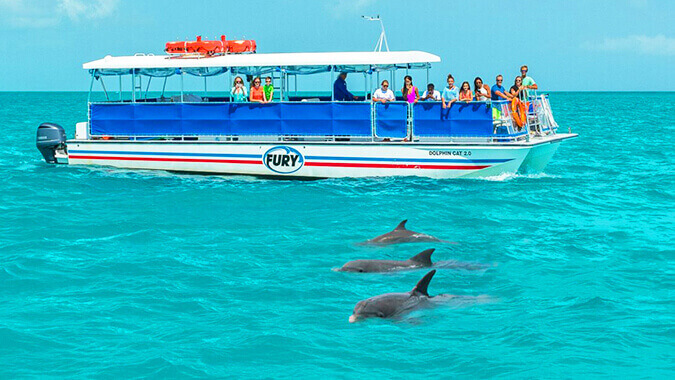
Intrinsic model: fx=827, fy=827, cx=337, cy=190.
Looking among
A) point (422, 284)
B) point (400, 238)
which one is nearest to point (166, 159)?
point (400, 238)

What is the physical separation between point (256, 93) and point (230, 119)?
3.74ft

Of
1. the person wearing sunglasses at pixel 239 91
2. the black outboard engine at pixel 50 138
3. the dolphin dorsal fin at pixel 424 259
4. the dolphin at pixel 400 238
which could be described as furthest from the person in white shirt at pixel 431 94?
the black outboard engine at pixel 50 138

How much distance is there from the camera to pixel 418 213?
20344 millimetres

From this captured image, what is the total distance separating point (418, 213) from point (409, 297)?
842cm

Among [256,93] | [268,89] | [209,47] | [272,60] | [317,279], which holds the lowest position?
[317,279]

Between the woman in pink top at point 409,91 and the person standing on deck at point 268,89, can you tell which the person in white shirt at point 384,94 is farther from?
the person standing on deck at point 268,89

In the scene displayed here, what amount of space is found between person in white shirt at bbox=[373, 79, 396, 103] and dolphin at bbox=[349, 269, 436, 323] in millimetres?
12902

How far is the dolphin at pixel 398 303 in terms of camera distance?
11.7 meters

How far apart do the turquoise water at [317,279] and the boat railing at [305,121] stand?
4.78ft

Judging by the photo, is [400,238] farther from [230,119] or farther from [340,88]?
[230,119]

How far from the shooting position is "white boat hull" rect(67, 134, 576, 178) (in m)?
23.9

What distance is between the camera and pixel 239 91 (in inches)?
1014

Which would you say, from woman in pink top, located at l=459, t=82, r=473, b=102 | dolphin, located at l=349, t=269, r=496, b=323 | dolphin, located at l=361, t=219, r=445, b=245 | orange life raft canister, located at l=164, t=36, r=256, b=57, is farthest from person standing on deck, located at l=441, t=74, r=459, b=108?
dolphin, located at l=349, t=269, r=496, b=323

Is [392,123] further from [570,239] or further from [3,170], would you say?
[3,170]
